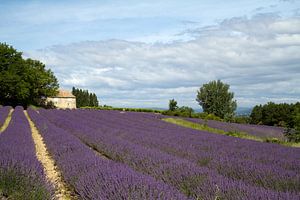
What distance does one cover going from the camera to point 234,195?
3564mm

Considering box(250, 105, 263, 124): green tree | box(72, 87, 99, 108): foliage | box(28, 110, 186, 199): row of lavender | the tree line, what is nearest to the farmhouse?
box(72, 87, 99, 108): foliage

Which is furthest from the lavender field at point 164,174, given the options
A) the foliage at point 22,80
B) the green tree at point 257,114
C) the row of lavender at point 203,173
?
the foliage at point 22,80

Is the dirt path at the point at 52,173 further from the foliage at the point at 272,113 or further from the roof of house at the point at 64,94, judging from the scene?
the roof of house at the point at 64,94

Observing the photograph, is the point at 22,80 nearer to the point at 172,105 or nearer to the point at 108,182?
the point at 172,105

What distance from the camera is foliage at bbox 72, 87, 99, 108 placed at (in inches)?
2768

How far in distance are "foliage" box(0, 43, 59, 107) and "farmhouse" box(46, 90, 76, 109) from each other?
313 inches

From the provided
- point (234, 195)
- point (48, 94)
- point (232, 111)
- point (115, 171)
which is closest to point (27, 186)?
point (115, 171)

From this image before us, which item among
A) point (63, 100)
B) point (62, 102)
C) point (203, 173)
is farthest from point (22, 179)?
point (63, 100)

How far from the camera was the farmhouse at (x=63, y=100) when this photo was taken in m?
59.4

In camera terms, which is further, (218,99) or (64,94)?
(64,94)

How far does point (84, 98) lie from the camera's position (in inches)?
2820

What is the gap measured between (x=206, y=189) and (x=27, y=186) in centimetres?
192

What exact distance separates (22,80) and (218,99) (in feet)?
76.6

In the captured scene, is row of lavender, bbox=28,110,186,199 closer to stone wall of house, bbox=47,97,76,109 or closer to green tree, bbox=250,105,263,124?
green tree, bbox=250,105,263,124
